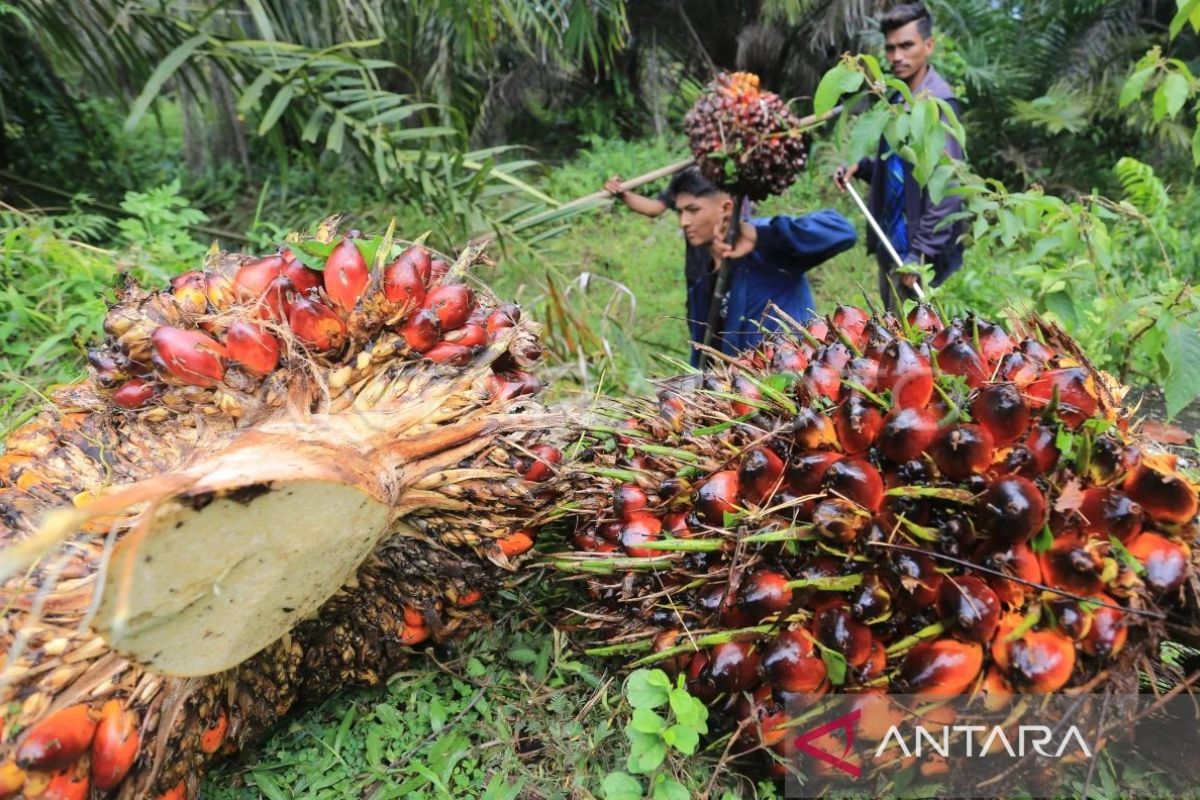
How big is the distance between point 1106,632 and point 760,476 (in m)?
0.42

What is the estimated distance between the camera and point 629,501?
1.16 m

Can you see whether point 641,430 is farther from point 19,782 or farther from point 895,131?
point 895,131

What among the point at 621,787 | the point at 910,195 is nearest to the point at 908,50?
the point at 910,195

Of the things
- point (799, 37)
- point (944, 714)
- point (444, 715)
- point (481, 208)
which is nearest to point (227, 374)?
point (444, 715)

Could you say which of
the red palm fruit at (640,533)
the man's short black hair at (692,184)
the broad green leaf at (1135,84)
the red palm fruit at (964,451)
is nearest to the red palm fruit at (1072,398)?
the red palm fruit at (964,451)

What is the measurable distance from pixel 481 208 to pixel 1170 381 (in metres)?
2.71

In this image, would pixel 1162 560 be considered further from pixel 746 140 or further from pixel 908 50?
pixel 908 50

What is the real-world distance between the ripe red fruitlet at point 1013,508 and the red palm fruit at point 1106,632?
0.11 m

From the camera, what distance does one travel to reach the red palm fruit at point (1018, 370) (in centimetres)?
99

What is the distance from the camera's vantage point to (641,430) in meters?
1.29

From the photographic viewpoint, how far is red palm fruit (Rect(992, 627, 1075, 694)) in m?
0.84

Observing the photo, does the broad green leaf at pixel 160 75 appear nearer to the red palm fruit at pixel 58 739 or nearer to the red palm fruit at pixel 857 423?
the red palm fruit at pixel 58 739

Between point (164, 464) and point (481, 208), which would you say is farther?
point (481, 208)

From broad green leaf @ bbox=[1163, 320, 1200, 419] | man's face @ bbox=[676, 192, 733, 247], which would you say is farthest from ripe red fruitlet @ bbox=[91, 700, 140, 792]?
man's face @ bbox=[676, 192, 733, 247]
